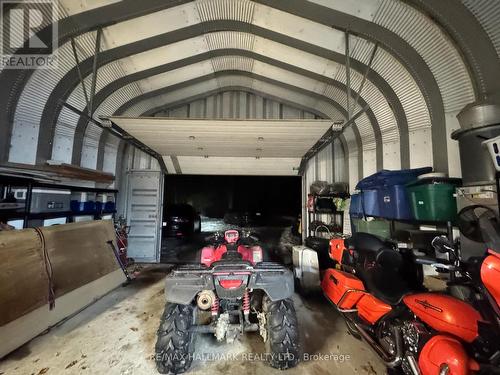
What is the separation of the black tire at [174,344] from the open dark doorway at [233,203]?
4470 millimetres

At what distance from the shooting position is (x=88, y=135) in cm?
415

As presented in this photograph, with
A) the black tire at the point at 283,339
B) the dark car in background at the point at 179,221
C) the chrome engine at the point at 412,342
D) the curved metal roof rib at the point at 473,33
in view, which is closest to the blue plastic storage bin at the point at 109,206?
the dark car in background at the point at 179,221

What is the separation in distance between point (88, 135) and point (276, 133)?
366 cm

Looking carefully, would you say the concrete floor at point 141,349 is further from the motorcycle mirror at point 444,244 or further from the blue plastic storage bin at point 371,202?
the blue plastic storage bin at point 371,202

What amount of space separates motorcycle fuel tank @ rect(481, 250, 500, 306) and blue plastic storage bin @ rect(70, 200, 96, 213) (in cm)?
500

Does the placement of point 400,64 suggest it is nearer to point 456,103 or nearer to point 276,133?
point 456,103

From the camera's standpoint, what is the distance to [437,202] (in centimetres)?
228

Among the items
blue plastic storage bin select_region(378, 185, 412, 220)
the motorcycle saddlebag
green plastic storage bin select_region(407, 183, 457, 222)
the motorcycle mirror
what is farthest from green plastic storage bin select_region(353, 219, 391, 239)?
the motorcycle mirror

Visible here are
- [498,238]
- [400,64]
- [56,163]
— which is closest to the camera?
[498,238]

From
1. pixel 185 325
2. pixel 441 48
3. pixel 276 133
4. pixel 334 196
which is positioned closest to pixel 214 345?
pixel 185 325

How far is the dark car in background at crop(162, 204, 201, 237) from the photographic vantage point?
5.70 meters

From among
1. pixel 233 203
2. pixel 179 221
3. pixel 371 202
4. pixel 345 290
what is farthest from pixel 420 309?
pixel 233 203

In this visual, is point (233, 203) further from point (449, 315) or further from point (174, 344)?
point (449, 315)

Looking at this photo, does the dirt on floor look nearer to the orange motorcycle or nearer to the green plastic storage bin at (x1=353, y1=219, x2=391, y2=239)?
the orange motorcycle
